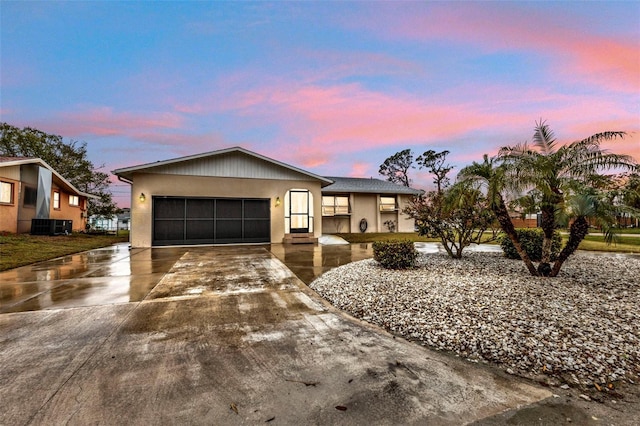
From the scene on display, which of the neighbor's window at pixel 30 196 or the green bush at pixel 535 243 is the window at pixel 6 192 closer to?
the neighbor's window at pixel 30 196

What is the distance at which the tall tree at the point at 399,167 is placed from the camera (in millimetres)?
36375

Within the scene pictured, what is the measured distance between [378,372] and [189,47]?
12.7 metres

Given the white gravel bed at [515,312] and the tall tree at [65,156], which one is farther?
the tall tree at [65,156]

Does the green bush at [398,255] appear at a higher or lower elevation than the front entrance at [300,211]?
lower

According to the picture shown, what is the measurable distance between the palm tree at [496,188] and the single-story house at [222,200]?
865cm

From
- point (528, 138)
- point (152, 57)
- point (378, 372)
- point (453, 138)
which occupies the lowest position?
point (378, 372)

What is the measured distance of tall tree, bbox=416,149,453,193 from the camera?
3288cm

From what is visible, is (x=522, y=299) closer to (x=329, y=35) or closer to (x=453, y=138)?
(x=329, y=35)

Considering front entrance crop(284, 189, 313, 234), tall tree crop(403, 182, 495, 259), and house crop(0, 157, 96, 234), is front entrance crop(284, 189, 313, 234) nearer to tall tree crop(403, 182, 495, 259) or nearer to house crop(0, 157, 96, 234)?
tall tree crop(403, 182, 495, 259)

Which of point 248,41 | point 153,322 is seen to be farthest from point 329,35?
point 153,322

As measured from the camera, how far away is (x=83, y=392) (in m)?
1.91

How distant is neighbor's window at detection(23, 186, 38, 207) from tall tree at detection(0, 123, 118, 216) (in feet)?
35.5

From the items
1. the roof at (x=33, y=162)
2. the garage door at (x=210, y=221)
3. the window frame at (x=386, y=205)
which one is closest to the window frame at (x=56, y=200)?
the roof at (x=33, y=162)

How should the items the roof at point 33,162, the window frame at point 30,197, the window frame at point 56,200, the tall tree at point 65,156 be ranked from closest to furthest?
1. the roof at point 33,162
2. the window frame at point 30,197
3. the window frame at point 56,200
4. the tall tree at point 65,156
